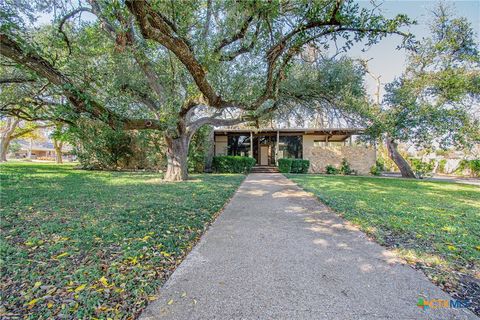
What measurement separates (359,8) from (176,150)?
25.4 ft

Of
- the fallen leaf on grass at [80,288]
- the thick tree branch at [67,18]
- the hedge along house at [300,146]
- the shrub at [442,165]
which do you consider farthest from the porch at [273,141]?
the fallen leaf on grass at [80,288]

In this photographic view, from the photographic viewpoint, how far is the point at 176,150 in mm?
9281

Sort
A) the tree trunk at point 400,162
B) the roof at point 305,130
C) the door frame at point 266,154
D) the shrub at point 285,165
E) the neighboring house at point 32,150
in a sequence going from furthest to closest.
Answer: the neighboring house at point 32,150, the door frame at point 266,154, the roof at point 305,130, the shrub at point 285,165, the tree trunk at point 400,162

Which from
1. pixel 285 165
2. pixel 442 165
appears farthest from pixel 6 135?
pixel 442 165

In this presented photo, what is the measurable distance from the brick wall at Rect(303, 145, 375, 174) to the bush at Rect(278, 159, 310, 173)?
1276 mm

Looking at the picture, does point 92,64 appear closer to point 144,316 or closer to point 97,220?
point 97,220

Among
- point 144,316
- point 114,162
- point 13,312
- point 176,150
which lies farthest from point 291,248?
point 114,162

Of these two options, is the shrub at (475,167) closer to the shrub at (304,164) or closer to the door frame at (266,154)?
the shrub at (304,164)

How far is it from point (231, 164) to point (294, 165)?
4.53 meters

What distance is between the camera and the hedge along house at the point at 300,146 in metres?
16.0

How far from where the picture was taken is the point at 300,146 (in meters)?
17.4

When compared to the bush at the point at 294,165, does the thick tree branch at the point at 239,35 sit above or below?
above

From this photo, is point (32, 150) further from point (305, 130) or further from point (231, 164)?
point (305, 130)

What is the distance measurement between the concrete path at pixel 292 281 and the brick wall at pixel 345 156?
43.6ft
